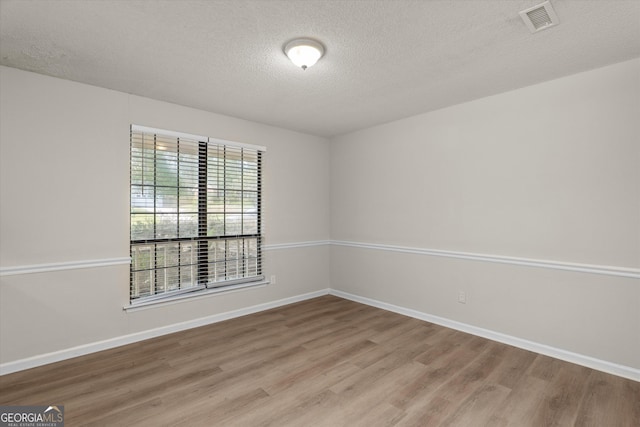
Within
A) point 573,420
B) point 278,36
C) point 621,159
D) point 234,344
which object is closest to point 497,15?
point 278,36

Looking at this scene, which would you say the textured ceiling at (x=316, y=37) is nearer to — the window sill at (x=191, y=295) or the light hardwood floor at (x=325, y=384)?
the window sill at (x=191, y=295)

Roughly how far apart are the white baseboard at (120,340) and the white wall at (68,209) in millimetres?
25

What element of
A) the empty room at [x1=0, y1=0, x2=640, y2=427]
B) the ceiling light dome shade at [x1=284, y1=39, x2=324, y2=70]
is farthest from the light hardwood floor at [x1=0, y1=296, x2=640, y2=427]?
the ceiling light dome shade at [x1=284, y1=39, x2=324, y2=70]

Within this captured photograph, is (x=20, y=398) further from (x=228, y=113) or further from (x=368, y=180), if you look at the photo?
(x=368, y=180)

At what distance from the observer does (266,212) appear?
441 centimetres

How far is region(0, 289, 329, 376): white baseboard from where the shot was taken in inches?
105

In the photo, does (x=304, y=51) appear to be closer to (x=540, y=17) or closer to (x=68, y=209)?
(x=540, y=17)

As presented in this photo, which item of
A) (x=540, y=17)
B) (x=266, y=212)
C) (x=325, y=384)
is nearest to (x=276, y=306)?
(x=266, y=212)

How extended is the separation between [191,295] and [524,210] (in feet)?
12.5

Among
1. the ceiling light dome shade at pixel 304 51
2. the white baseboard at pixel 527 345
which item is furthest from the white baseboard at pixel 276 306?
the ceiling light dome shade at pixel 304 51

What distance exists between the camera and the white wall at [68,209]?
267 centimetres

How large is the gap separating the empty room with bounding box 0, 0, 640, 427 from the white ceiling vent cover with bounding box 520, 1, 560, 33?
2cm

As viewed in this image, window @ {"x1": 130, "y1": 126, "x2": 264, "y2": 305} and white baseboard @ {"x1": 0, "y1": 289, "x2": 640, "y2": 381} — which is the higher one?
window @ {"x1": 130, "y1": 126, "x2": 264, "y2": 305}

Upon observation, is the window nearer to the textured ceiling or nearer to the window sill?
the window sill
